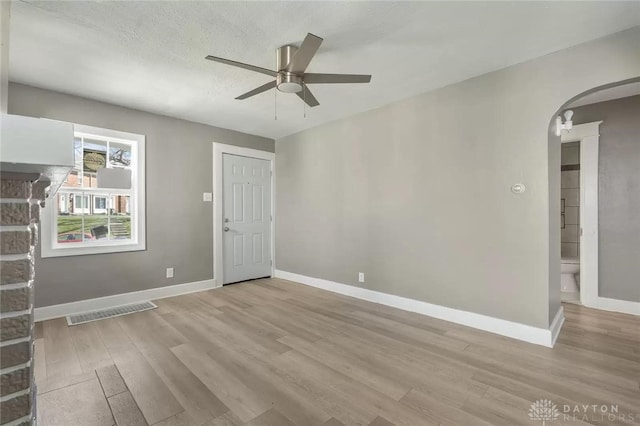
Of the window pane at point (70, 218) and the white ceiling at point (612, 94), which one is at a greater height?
the white ceiling at point (612, 94)

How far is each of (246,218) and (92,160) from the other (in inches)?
83.1

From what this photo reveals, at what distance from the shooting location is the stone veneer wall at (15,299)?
2.54ft

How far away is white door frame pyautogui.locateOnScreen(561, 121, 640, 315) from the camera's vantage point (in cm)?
329

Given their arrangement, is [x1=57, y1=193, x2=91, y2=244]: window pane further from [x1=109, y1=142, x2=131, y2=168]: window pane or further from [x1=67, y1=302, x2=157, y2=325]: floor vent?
[x1=67, y1=302, x2=157, y2=325]: floor vent

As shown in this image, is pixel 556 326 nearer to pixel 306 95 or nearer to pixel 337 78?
pixel 337 78

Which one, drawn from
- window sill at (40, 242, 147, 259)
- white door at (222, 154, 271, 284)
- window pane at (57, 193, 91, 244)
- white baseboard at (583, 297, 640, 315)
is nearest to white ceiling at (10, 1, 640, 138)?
window pane at (57, 193, 91, 244)

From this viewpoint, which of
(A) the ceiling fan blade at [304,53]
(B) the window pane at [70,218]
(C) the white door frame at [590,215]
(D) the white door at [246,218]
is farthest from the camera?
(D) the white door at [246,218]

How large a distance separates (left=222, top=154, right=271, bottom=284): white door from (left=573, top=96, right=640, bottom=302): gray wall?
450cm

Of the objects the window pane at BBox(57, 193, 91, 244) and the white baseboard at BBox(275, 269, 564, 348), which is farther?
the window pane at BBox(57, 193, 91, 244)

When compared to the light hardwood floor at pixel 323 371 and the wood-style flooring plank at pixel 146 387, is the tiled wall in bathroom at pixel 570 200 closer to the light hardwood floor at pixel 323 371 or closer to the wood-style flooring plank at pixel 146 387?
the light hardwood floor at pixel 323 371

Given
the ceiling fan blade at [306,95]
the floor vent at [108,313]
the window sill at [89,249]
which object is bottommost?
the floor vent at [108,313]

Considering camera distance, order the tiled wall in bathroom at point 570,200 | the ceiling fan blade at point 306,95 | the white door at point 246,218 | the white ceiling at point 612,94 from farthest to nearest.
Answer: the tiled wall in bathroom at point 570,200, the white door at point 246,218, the white ceiling at point 612,94, the ceiling fan blade at point 306,95

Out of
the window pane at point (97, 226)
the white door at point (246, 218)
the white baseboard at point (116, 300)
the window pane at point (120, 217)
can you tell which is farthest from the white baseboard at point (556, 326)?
the window pane at point (97, 226)

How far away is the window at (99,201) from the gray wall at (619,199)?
5547mm
